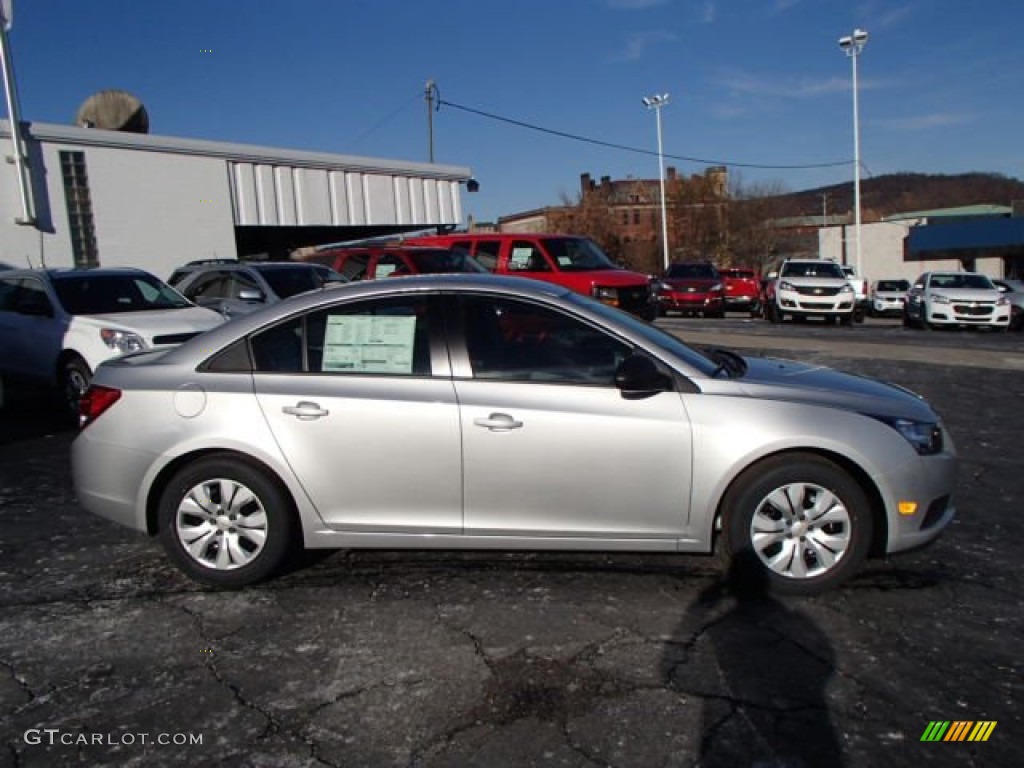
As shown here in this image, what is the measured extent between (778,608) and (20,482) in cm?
569

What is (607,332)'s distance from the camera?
13.0 feet

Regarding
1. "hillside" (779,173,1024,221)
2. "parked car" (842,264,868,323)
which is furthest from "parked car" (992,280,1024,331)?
"hillside" (779,173,1024,221)

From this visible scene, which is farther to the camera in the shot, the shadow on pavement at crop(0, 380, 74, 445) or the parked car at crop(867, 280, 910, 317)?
the parked car at crop(867, 280, 910, 317)

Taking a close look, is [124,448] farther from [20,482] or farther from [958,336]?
[958,336]

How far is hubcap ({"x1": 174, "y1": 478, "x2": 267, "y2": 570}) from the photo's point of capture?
157 inches

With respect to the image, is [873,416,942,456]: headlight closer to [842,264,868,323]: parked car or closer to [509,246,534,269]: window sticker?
[509,246,534,269]: window sticker

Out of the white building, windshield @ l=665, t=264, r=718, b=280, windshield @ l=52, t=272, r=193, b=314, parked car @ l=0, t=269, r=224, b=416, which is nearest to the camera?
parked car @ l=0, t=269, r=224, b=416

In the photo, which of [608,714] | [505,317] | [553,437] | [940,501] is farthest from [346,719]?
[940,501]

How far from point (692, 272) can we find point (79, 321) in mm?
19079

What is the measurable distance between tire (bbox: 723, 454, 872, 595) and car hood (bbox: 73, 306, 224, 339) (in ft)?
19.8

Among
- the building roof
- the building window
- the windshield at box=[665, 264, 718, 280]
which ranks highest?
the building roof

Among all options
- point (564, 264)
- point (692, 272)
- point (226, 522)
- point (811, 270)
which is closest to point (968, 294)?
point (811, 270)

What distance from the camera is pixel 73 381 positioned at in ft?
27.7

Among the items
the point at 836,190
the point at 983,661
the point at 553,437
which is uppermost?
the point at 836,190
